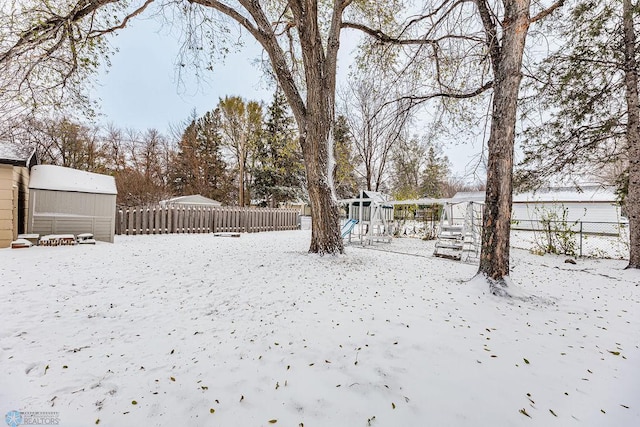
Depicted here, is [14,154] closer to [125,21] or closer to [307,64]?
[125,21]

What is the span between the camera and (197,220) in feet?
38.1

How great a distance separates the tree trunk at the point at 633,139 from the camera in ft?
17.9

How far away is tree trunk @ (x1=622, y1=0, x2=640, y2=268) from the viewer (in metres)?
5.45

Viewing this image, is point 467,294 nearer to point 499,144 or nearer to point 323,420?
point 499,144

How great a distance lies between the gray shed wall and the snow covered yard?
3879mm

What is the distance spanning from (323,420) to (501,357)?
1.65m

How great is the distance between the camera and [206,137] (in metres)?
21.1

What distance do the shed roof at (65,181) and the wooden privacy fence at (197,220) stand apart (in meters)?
2.04

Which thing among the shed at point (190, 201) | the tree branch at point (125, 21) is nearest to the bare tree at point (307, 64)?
the tree branch at point (125, 21)

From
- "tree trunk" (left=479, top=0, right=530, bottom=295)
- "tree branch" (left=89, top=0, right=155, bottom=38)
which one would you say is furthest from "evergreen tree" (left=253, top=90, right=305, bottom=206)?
"tree trunk" (left=479, top=0, right=530, bottom=295)

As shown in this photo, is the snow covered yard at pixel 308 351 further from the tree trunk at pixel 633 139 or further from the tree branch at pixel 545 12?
the tree branch at pixel 545 12

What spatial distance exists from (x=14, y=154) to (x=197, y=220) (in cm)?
590

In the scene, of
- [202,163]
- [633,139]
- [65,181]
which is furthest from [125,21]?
[202,163]

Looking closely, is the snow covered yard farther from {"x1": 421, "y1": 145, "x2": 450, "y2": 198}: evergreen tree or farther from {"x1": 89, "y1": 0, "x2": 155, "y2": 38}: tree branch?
{"x1": 421, "y1": 145, "x2": 450, "y2": 198}: evergreen tree
